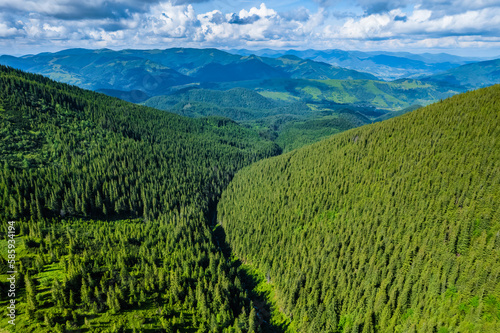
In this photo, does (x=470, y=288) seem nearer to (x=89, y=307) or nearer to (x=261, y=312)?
(x=261, y=312)

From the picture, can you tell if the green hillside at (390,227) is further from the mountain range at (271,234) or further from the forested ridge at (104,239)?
the forested ridge at (104,239)

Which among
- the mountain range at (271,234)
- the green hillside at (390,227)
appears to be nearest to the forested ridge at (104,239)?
the mountain range at (271,234)

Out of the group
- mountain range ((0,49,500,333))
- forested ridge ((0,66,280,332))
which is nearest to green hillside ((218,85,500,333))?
mountain range ((0,49,500,333))

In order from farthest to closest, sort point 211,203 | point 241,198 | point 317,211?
point 211,203
point 241,198
point 317,211

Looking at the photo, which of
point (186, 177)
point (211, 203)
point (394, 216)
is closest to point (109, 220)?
point (186, 177)

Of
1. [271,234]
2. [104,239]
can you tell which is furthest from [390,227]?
A: [104,239]

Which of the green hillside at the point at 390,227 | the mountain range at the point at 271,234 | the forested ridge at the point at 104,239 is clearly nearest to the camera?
the green hillside at the point at 390,227
